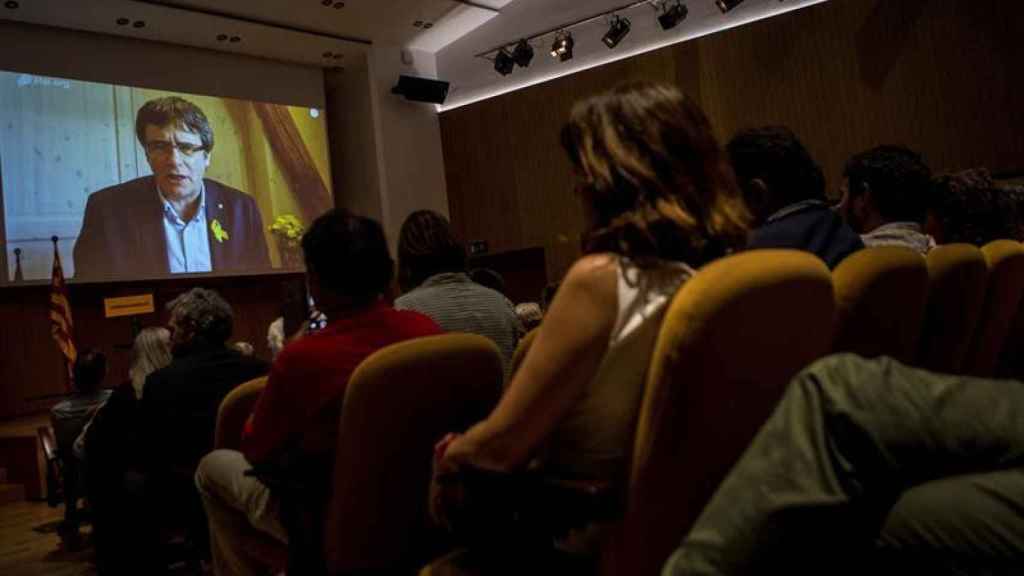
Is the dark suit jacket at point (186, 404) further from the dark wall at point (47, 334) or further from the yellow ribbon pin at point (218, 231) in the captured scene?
the yellow ribbon pin at point (218, 231)

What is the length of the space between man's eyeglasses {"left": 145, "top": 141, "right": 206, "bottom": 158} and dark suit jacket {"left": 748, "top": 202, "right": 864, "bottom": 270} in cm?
622

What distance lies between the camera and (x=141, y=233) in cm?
686

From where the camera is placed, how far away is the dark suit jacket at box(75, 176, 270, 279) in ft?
21.6

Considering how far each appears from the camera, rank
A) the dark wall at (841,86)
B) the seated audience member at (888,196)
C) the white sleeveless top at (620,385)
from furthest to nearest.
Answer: the dark wall at (841,86) < the seated audience member at (888,196) < the white sleeveless top at (620,385)

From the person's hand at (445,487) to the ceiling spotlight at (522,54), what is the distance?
23.1 feet

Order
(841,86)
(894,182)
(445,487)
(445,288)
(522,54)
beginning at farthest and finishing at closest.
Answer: (522,54)
(841,86)
(445,288)
(894,182)
(445,487)

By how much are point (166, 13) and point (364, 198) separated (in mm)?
2485

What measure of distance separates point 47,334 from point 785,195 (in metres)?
6.49

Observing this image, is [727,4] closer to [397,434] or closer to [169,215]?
[169,215]

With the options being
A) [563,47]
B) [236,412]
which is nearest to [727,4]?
[563,47]

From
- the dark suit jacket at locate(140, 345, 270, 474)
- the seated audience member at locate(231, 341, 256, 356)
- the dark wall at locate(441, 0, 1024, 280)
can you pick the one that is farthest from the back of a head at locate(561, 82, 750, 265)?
the dark wall at locate(441, 0, 1024, 280)

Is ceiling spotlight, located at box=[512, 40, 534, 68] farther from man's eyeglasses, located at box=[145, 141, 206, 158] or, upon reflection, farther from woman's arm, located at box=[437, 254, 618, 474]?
woman's arm, located at box=[437, 254, 618, 474]

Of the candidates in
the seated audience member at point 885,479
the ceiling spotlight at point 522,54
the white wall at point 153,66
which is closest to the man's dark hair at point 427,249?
the seated audience member at point 885,479

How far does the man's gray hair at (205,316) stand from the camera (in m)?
2.72
